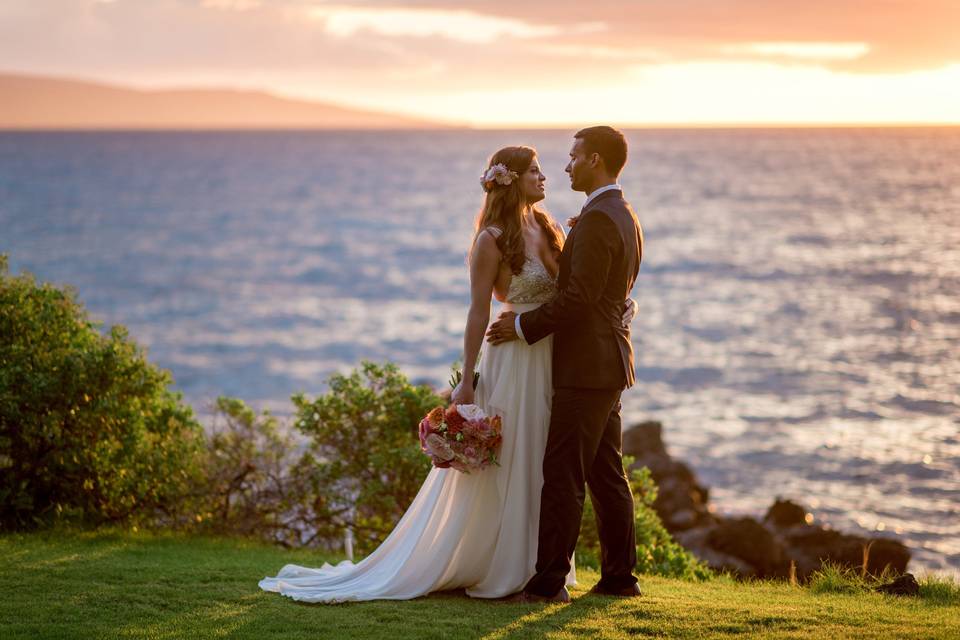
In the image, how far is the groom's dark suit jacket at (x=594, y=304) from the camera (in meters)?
6.37

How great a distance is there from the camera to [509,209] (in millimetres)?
6785

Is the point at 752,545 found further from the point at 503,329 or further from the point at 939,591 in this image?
the point at 503,329

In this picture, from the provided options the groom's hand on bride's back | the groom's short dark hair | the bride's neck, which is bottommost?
the groom's hand on bride's back

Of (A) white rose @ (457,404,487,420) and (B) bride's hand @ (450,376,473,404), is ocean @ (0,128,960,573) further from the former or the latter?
(A) white rose @ (457,404,487,420)

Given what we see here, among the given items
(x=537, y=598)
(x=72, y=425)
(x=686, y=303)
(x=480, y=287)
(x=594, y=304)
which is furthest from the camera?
(x=686, y=303)

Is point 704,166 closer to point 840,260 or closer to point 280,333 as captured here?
point 840,260

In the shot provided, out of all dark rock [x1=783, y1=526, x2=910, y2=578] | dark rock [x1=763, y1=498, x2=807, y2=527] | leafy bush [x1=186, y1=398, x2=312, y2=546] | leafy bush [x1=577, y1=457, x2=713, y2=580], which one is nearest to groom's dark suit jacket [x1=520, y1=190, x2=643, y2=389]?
leafy bush [x1=577, y1=457, x2=713, y2=580]

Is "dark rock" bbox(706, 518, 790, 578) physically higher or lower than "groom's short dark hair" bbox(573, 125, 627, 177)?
lower

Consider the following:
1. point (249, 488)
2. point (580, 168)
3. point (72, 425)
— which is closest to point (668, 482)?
point (249, 488)

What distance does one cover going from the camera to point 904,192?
9012cm

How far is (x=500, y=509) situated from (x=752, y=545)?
7267 mm

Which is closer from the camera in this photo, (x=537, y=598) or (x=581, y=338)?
(x=581, y=338)

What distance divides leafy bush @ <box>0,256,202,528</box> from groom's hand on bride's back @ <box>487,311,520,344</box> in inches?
159

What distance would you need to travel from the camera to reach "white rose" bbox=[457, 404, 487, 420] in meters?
6.68
